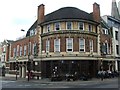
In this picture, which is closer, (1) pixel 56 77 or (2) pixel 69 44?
(1) pixel 56 77

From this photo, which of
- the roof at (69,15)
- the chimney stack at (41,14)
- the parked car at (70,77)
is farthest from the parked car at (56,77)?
the chimney stack at (41,14)

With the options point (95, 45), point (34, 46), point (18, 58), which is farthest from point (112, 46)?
point (18, 58)

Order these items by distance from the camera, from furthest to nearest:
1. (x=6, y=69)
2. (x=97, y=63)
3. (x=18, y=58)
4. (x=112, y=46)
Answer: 1. (x=6, y=69)
2. (x=18, y=58)
3. (x=112, y=46)
4. (x=97, y=63)

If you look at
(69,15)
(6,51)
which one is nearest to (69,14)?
(69,15)

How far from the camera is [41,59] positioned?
37062 millimetres

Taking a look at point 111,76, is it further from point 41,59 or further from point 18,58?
point 18,58

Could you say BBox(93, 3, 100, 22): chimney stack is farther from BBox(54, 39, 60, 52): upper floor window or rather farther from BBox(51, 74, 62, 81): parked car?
BBox(51, 74, 62, 81): parked car

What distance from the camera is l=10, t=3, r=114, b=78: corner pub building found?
3400cm

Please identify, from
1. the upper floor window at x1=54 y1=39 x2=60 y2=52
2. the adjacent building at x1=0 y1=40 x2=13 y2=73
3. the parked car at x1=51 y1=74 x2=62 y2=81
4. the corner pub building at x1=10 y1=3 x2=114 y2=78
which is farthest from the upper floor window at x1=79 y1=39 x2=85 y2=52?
the adjacent building at x1=0 y1=40 x2=13 y2=73

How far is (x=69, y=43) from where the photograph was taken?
34594mm

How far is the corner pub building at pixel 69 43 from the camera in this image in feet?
112

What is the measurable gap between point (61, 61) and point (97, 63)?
7213 millimetres

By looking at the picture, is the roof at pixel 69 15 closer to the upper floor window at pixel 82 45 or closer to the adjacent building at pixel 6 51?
the upper floor window at pixel 82 45

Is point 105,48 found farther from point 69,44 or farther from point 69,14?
point 69,14
